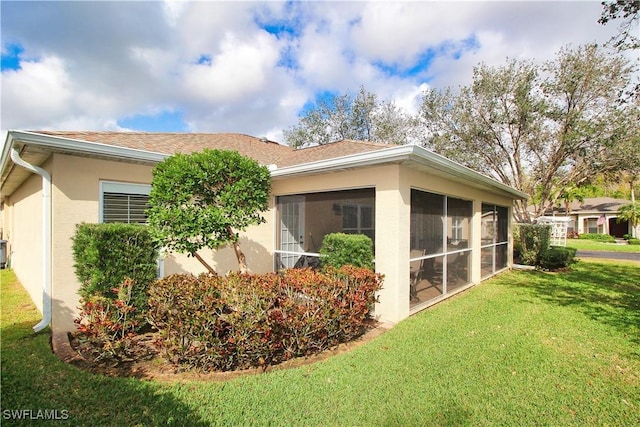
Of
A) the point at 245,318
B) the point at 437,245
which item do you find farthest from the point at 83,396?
the point at 437,245

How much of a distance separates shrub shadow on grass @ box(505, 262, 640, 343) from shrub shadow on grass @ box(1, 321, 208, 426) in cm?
706

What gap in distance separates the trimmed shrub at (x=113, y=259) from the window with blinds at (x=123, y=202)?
0.69 metres

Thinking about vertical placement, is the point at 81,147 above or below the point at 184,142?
below

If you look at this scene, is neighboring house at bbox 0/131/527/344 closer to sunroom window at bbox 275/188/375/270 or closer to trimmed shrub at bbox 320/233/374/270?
sunroom window at bbox 275/188/375/270

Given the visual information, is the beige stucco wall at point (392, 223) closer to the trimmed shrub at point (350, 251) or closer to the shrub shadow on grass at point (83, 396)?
the trimmed shrub at point (350, 251)

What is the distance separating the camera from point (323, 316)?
4.23m

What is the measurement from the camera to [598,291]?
8.49 metres

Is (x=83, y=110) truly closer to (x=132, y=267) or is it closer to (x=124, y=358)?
(x=132, y=267)

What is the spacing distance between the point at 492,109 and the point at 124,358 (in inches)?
775

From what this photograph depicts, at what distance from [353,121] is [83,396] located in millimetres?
23143

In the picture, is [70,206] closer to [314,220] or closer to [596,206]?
[314,220]

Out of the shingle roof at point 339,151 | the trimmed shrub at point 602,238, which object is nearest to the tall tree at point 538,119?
the shingle roof at point 339,151

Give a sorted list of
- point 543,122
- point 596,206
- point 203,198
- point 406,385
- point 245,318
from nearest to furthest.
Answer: point 406,385
point 245,318
point 203,198
point 543,122
point 596,206

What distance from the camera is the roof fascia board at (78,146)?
15.2 feet
